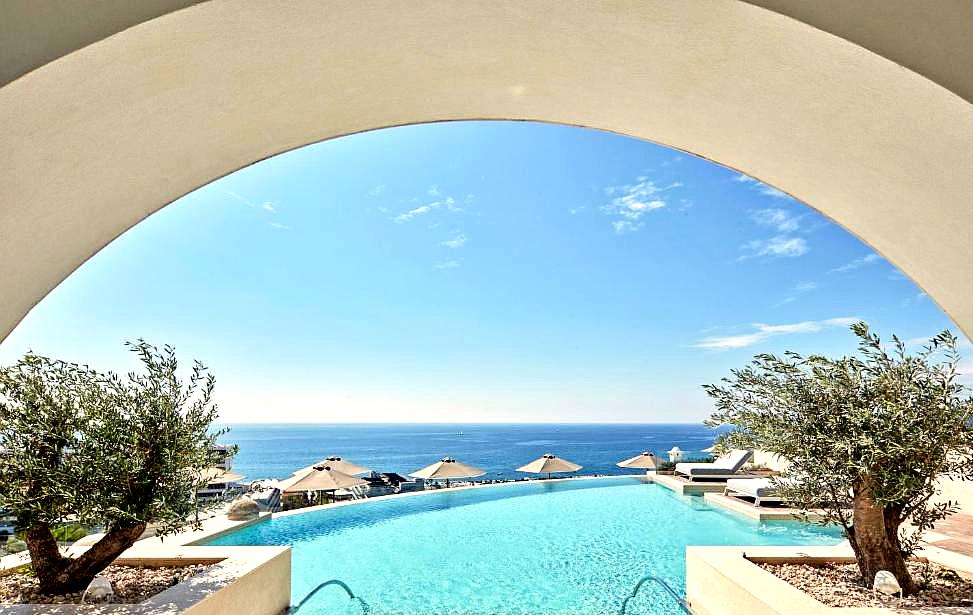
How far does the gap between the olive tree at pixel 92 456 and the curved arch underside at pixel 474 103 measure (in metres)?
3.14

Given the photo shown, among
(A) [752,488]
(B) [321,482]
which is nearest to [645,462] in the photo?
(A) [752,488]

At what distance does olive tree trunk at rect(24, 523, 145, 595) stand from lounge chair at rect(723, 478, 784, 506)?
1144 cm

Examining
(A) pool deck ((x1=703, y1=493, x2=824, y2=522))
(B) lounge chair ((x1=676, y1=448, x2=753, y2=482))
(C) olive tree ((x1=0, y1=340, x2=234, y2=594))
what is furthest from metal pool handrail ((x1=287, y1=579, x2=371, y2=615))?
(B) lounge chair ((x1=676, y1=448, x2=753, y2=482))

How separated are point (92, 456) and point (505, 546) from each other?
668cm

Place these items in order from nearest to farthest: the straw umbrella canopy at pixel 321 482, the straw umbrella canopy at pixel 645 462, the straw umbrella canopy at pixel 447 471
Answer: the straw umbrella canopy at pixel 321 482, the straw umbrella canopy at pixel 447 471, the straw umbrella canopy at pixel 645 462

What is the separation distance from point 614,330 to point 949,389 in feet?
226

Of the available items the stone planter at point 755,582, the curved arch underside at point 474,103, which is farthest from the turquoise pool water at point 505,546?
the curved arch underside at point 474,103

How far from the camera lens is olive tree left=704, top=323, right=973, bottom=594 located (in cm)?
452

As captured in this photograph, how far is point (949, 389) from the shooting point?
14.9 feet

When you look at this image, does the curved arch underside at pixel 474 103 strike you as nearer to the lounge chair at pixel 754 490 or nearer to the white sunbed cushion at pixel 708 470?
the lounge chair at pixel 754 490

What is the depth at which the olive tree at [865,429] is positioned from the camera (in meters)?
4.52

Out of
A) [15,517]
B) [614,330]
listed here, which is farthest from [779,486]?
[614,330]

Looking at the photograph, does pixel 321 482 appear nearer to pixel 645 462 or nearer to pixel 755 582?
pixel 645 462

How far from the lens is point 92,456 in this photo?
A: 4793mm
